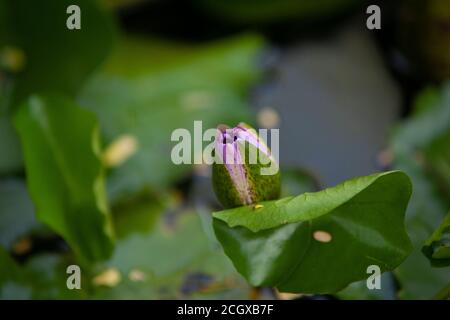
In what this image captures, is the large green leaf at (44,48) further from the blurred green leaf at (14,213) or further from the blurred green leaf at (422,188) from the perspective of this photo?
the blurred green leaf at (422,188)

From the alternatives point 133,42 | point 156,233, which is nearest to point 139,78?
point 133,42

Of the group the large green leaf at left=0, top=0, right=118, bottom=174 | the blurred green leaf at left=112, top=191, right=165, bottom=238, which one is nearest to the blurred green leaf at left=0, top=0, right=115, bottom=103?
the large green leaf at left=0, top=0, right=118, bottom=174

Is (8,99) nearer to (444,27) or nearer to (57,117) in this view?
(57,117)

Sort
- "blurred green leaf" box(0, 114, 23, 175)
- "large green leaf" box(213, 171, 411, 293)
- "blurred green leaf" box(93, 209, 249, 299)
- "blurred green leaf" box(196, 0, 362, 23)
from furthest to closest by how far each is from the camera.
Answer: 1. "blurred green leaf" box(196, 0, 362, 23)
2. "blurred green leaf" box(0, 114, 23, 175)
3. "blurred green leaf" box(93, 209, 249, 299)
4. "large green leaf" box(213, 171, 411, 293)

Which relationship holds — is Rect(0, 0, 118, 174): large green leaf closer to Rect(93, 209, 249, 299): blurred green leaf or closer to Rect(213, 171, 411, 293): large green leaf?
Rect(93, 209, 249, 299): blurred green leaf

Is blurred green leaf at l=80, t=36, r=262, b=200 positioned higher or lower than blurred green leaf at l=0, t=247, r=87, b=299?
higher

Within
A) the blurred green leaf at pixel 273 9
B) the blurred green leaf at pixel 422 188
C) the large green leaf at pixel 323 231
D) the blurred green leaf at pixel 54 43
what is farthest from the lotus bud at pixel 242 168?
the blurred green leaf at pixel 273 9

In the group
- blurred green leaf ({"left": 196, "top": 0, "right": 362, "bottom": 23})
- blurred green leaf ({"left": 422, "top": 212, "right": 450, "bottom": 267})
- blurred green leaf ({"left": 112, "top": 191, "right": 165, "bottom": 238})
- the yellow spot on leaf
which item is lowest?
blurred green leaf ({"left": 422, "top": 212, "right": 450, "bottom": 267})

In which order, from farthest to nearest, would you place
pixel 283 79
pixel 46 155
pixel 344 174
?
pixel 283 79, pixel 344 174, pixel 46 155
